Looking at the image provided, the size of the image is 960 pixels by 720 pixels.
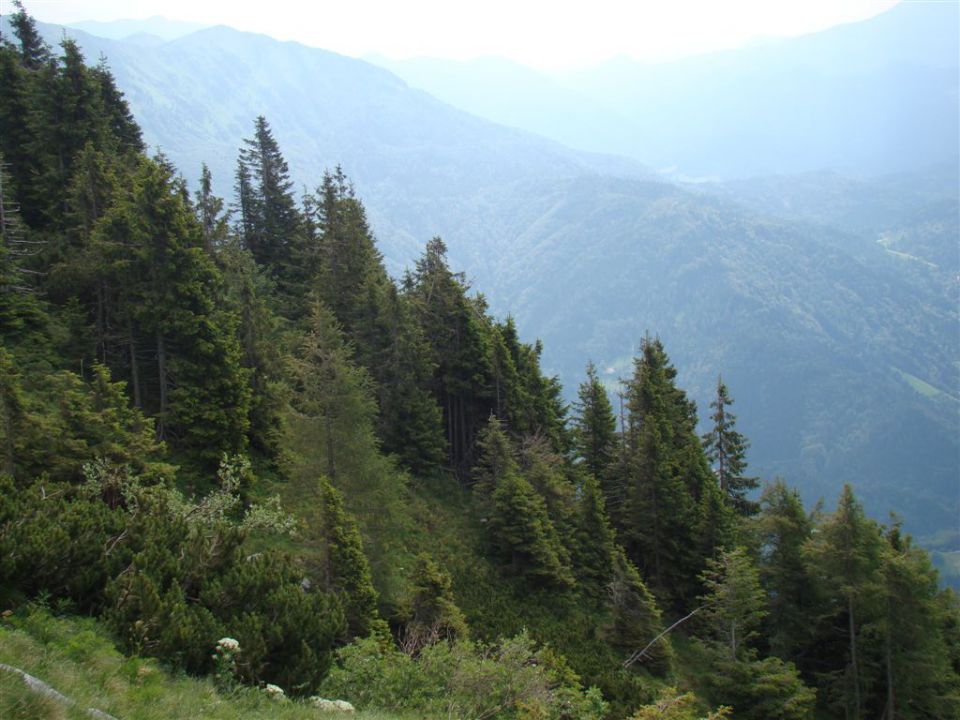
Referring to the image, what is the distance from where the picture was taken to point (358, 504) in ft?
81.4

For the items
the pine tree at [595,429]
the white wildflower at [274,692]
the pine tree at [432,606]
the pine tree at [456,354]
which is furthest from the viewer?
the pine tree at [456,354]

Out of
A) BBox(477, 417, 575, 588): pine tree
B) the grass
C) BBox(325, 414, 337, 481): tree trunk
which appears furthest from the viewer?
BBox(477, 417, 575, 588): pine tree

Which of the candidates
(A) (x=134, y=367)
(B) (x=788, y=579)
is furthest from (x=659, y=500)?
(A) (x=134, y=367)

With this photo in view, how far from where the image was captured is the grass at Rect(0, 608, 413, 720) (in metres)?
7.14

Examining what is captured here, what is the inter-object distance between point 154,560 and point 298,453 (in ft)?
41.8

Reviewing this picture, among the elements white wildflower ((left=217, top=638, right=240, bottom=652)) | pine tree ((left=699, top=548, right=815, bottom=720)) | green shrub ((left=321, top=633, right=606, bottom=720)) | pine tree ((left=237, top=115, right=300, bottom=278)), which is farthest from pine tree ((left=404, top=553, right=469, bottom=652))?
pine tree ((left=237, top=115, right=300, bottom=278))

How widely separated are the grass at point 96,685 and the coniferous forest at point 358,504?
0.44 feet

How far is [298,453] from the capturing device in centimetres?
2506

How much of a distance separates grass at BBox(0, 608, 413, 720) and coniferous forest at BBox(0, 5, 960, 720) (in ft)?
0.44

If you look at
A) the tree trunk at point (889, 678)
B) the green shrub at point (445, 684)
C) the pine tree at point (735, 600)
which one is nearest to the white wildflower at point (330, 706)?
the green shrub at point (445, 684)

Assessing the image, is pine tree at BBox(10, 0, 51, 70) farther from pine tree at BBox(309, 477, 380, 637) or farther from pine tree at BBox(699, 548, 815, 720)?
pine tree at BBox(699, 548, 815, 720)

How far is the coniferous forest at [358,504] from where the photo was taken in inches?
506

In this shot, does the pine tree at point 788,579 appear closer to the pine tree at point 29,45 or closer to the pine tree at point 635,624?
the pine tree at point 635,624

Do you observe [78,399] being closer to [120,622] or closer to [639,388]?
[120,622]
